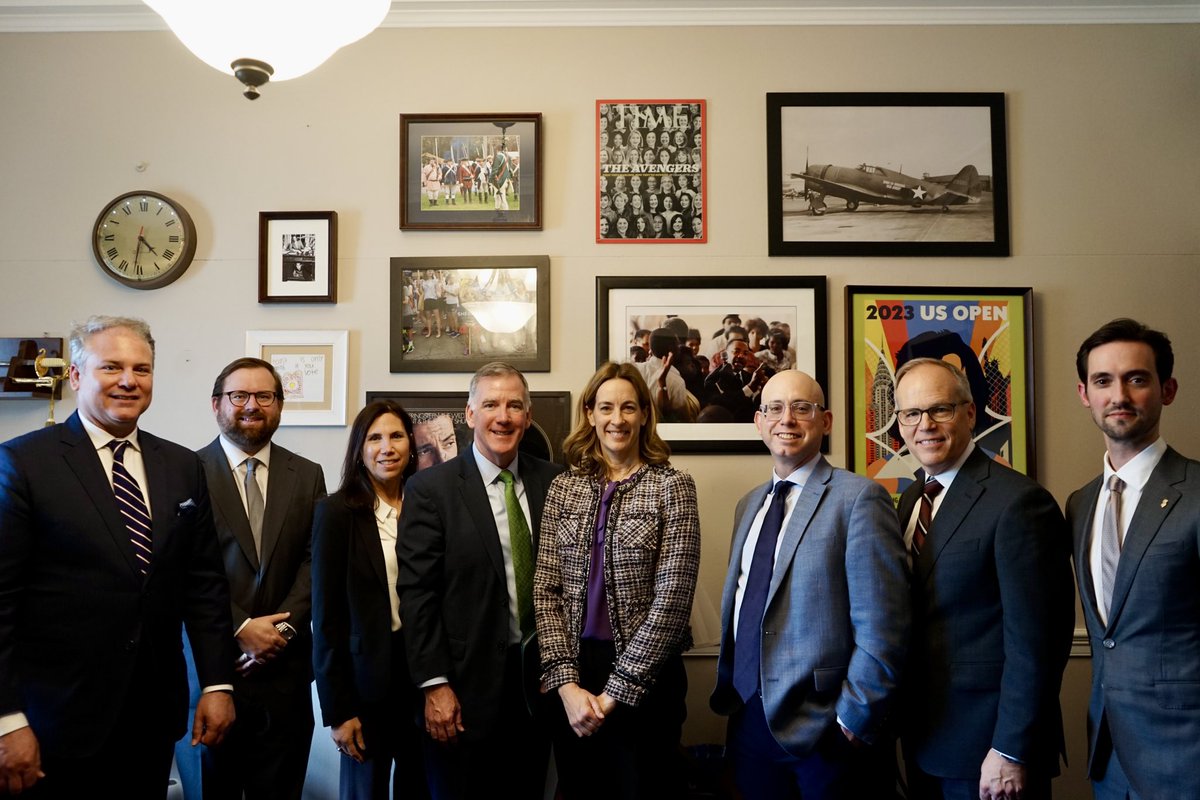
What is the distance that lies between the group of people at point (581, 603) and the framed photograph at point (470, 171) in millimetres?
1098

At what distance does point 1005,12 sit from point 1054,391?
1622mm

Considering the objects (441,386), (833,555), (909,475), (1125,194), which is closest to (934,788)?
(833,555)

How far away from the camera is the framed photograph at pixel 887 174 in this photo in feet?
11.2

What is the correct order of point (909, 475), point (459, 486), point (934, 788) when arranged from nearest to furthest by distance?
1. point (934, 788)
2. point (459, 486)
3. point (909, 475)

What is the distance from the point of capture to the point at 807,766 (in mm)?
2078

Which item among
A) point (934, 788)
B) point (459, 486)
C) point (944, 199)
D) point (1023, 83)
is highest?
point (1023, 83)

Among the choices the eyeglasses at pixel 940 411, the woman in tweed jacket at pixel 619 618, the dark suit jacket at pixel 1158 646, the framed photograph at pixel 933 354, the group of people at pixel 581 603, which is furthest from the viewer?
the framed photograph at pixel 933 354

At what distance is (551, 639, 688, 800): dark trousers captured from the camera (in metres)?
2.25

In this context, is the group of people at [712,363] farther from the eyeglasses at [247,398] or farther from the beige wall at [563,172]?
the eyeglasses at [247,398]

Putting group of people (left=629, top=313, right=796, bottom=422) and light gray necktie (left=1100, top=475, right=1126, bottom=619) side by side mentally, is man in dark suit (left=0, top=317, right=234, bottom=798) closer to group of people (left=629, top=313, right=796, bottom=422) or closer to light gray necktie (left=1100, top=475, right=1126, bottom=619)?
group of people (left=629, top=313, right=796, bottom=422)

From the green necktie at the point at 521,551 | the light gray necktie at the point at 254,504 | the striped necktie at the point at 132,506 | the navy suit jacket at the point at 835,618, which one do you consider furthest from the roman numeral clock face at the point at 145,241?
the navy suit jacket at the point at 835,618

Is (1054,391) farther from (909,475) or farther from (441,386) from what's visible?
(441,386)

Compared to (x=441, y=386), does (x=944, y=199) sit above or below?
above

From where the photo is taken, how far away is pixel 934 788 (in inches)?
82.4
